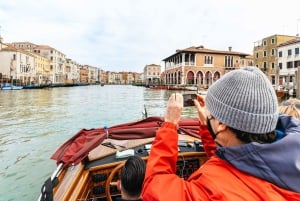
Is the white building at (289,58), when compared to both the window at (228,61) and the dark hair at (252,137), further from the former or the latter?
the dark hair at (252,137)

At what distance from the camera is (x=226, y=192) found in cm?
76

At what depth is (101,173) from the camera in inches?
103

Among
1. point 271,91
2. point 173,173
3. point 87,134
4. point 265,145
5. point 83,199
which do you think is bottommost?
point 83,199

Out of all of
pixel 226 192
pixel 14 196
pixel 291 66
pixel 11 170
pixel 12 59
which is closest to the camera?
pixel 226 192

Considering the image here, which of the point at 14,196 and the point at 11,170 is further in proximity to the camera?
the point at 11,170

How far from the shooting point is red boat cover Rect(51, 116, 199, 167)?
2.62 m

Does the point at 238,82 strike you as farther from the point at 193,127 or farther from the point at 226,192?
the point at 193,127

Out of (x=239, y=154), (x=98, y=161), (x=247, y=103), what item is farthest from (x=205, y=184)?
(x=98, y=161)

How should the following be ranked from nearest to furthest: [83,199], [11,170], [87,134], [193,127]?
[83,199] < [87,134] < [193,127] < [11,170]

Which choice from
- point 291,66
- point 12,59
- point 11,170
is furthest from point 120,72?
point 11,170

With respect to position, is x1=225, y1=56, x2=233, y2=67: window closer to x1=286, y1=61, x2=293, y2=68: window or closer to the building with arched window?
the building with arched window

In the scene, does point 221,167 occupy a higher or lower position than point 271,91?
lower

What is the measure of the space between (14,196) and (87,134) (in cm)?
183

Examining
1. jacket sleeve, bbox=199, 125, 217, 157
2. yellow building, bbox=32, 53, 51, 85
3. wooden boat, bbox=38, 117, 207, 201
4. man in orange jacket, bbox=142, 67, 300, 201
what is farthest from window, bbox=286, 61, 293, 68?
yellow building, bbox=32, 53, 51, 85
